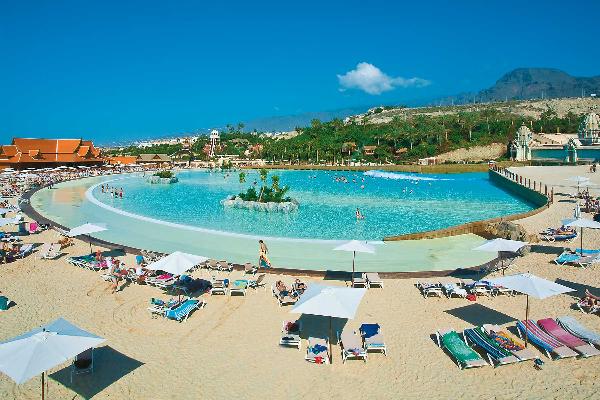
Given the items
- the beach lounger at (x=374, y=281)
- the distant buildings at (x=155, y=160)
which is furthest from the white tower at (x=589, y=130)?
the distant buildings at (x=155, y=160)

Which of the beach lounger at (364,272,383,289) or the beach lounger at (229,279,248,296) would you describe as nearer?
the beach lounger at (229,279,248,296)

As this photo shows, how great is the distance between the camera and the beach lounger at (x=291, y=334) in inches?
270

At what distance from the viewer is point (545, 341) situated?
6.62 m

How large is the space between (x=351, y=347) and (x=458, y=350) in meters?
1.53

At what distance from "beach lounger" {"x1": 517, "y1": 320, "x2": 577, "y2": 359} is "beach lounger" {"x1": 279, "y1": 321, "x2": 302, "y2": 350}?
137 inches

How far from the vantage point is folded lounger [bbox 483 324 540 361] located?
20.7 feet

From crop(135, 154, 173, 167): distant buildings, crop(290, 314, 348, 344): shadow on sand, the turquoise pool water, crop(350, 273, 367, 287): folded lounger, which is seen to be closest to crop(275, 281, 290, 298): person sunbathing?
crop(290, 314, 348, 344): shadow on sand

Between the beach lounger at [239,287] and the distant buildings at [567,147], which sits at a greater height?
the distant buildings at [567,147]

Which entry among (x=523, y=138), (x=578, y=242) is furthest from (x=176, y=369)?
(x=523, y=138)

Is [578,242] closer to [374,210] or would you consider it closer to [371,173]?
[374,210]

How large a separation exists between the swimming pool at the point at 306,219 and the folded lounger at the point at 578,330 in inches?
163

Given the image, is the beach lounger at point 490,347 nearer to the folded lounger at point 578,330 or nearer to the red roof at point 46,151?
the folded lounger at point 578,330

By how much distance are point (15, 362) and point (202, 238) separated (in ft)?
34.8

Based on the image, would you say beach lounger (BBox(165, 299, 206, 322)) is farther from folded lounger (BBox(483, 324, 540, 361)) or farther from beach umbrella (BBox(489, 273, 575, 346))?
beach umbrella (BBox(489, 273, 575, 346))
